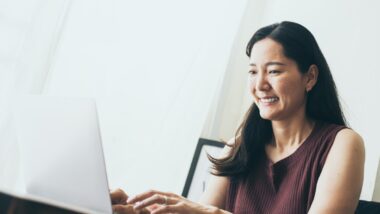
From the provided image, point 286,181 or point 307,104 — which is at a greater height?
point 307,104

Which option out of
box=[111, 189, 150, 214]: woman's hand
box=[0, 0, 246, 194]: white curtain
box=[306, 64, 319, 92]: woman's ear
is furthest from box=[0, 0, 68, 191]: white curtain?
box=[306, 64, 319, 92]: woman's ear

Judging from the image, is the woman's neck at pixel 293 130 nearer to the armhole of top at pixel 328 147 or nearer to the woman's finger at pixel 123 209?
the armhole of top at pixel 328 147

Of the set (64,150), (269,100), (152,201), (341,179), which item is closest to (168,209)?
(152,201)

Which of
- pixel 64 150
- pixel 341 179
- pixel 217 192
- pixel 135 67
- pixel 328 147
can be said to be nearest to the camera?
pixel 64 150

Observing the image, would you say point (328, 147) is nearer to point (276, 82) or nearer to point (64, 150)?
point (276, 82)

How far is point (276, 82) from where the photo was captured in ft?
4.54

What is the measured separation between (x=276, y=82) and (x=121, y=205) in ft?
2.08

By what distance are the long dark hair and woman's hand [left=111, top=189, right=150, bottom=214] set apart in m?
0.49

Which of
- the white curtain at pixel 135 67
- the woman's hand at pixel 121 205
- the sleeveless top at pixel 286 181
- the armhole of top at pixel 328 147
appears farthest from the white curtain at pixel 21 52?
the armhole of top at pixel 328 147

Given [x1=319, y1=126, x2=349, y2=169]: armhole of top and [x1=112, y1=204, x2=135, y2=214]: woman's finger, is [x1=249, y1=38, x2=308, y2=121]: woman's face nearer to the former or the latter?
[x1=319, y1=126, x2=349, y2=169]: armhole of top

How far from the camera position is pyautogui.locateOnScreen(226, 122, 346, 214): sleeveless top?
1313 millimetres

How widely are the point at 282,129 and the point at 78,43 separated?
81cm

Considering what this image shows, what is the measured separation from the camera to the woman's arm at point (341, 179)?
3.71 feet

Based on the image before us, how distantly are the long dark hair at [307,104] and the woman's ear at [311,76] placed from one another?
0.01 m
